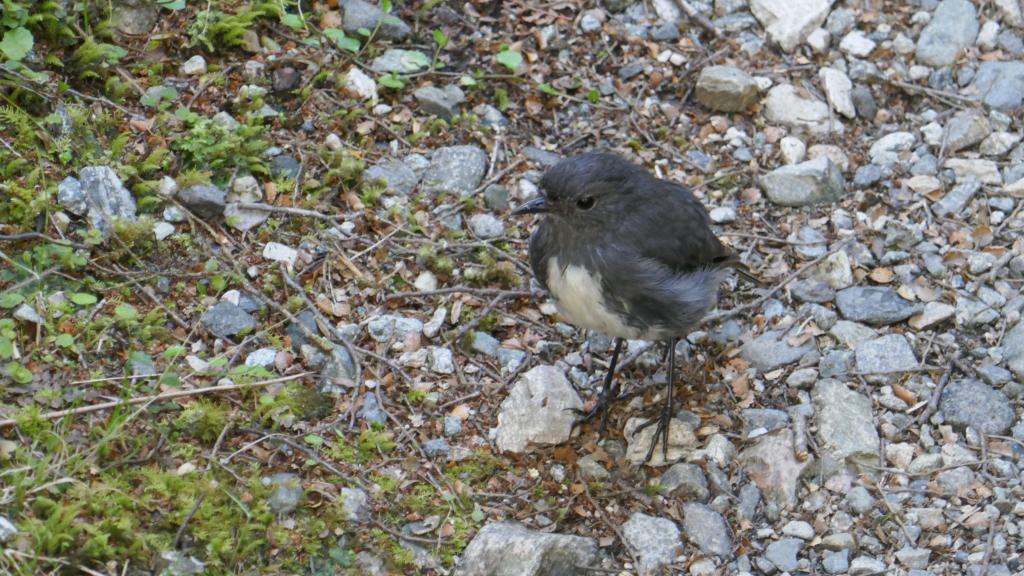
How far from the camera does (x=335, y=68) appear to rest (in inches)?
253

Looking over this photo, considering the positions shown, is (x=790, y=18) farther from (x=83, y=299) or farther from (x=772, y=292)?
(x=83, y=299)

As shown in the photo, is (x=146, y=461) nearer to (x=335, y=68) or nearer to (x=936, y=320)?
(x=335, y=68)

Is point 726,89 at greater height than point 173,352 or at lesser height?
greater

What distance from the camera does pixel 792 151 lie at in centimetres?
648

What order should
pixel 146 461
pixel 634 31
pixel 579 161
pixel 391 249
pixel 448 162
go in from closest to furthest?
1. pixel 146 461
2. pixel 579 161
3. pixel 391 249
4. pixel 448 162
5. pixel 634 31

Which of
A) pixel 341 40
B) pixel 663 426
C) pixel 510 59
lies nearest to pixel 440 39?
pixel 510 59

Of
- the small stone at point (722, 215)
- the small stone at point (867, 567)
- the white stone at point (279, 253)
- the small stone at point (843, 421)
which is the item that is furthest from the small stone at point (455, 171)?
the small stone at point (867, 567)

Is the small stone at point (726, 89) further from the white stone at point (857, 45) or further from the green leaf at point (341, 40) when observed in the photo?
the green leaf at point (341, 40)

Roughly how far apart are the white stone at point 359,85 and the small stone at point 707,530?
287 centimetres

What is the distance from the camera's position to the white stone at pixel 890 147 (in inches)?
255

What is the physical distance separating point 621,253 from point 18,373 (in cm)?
244

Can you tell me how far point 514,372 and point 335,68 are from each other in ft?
6.85

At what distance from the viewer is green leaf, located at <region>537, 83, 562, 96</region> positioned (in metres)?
6.65

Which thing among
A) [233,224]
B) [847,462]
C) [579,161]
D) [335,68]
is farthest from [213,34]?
[847,462]
